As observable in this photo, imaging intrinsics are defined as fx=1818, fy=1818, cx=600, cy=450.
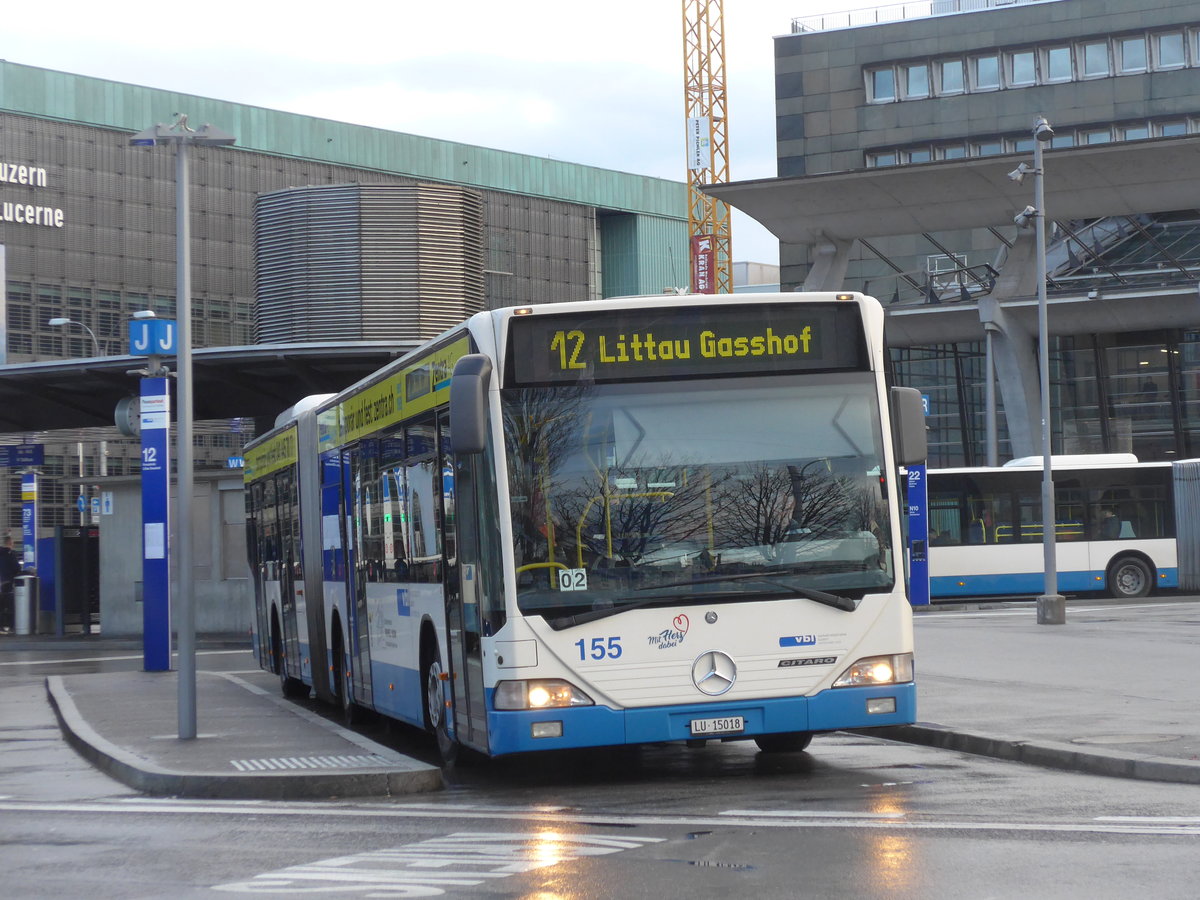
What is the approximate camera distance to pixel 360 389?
585 inches

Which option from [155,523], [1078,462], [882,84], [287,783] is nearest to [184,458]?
[287,783]

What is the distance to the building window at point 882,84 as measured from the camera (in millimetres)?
77062

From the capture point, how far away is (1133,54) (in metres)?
73.2

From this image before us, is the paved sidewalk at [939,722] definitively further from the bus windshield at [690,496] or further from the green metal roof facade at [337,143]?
the green metal roof facade at [337,143]

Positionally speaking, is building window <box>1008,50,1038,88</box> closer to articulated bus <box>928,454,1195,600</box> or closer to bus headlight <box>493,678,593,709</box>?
articulated bus <box>928,454,1195,600</box>

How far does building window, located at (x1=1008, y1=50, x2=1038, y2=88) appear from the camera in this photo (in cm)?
7456

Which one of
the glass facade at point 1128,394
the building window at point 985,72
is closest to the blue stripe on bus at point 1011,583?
the glass facade at point 1128,394

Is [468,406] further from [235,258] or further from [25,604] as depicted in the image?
[235,258]

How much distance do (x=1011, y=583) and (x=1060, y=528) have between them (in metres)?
1.46

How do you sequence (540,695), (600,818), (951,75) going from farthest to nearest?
(951,75), (540,695), (600,818)

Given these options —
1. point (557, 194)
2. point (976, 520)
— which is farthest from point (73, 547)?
point (557, 194)

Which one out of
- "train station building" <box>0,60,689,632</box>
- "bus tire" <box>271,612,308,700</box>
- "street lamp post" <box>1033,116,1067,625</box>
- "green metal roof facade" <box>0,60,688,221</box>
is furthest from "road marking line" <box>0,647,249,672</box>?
"green metal roof facade" <box>0,60,688,221</box>

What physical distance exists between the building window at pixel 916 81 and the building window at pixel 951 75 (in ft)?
2.22

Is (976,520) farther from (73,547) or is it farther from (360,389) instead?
(360,389)
